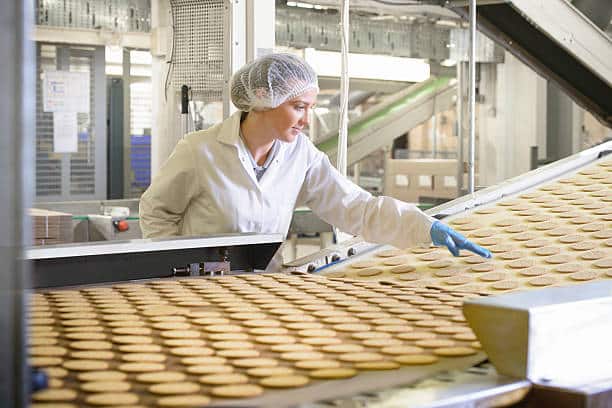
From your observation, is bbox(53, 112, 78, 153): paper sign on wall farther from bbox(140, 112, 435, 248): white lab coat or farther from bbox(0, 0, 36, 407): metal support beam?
bbox(0, 0, 36, 407): metal support beam

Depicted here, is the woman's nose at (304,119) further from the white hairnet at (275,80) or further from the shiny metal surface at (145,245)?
the shiny metal surface at (145,245)

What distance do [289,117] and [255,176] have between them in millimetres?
253

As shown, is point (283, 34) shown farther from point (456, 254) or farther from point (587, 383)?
point (587, 383)

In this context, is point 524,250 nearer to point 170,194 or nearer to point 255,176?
point 255,176

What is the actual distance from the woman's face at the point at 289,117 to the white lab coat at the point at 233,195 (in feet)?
0.42

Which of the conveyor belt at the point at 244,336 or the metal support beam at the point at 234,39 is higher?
the metal support beam at the point at 234,39

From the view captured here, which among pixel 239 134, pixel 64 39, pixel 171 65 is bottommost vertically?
pixel 239 134

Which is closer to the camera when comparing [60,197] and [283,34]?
[283,34]

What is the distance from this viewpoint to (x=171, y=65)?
398 centimetres

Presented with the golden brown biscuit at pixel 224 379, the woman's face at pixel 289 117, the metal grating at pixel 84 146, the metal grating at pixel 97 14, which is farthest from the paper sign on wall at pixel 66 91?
the golden brown biscuit at pixel 224 379

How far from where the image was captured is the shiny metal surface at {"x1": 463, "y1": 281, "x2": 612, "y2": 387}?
1.40 metres

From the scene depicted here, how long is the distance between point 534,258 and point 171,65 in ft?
6.91

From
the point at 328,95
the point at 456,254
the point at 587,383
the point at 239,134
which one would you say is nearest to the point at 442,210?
the point at 456,254

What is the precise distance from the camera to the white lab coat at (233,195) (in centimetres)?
297
